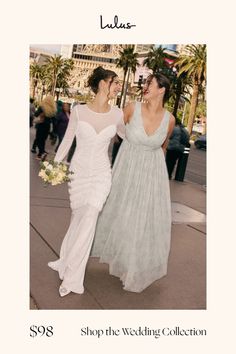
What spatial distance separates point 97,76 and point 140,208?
4.50ft

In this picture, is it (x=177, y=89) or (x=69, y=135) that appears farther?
(x=177, y=89)

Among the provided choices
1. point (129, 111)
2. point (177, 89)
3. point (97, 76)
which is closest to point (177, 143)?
point (129, 111)

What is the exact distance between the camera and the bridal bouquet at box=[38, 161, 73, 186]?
13.5 ft

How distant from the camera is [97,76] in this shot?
165 inches

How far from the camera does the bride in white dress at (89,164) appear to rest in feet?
13.6

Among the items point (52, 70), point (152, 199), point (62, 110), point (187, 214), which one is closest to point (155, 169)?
point (152, 199)

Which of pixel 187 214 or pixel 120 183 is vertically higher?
pixel 120 183

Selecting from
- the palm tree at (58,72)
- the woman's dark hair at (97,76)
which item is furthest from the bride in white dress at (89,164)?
the palm tree at (58,72)

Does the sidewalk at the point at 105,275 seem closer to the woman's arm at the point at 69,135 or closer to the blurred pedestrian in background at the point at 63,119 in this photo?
the woman's arm at the point at 69,135

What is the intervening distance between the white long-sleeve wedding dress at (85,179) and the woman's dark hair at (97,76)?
22 cm

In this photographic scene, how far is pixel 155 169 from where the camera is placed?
4.43 meters
